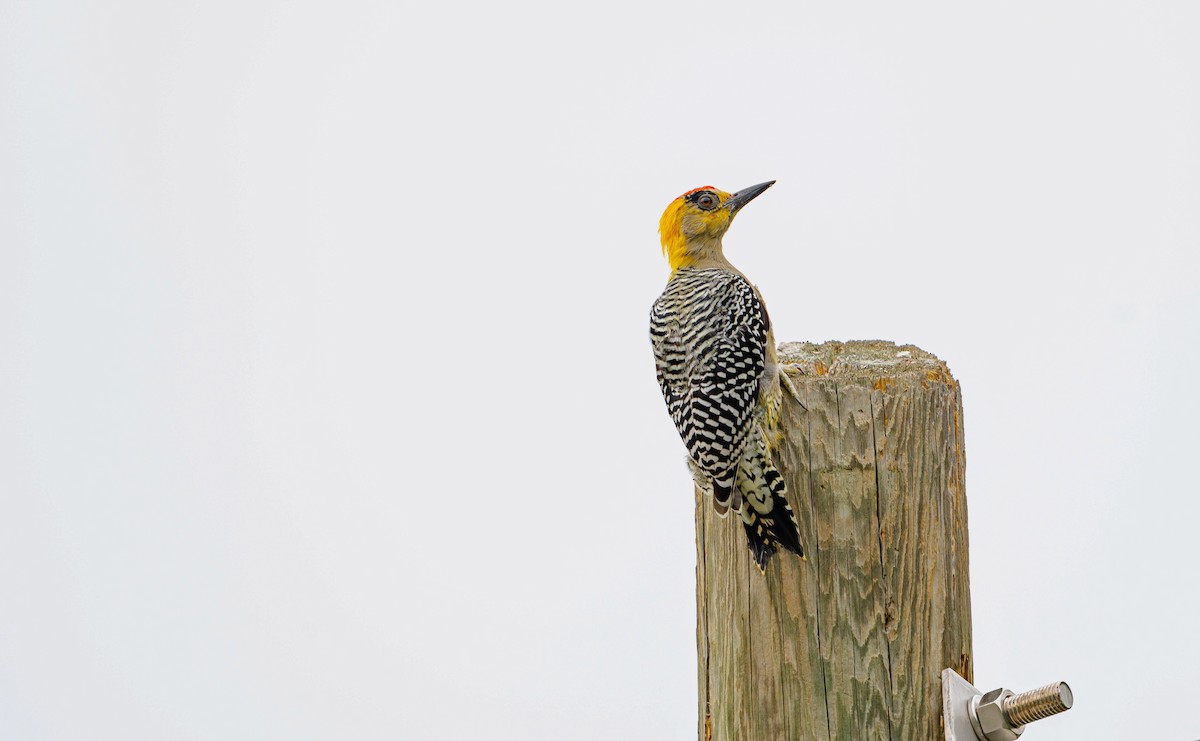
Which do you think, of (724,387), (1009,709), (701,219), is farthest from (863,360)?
(701,219)

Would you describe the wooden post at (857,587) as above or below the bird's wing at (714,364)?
below

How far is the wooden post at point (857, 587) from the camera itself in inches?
118

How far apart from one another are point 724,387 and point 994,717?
137cm

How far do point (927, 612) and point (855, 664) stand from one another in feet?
0.75

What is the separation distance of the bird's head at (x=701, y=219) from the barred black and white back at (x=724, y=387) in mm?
172

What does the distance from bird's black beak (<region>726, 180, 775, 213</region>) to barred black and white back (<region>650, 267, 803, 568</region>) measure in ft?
1.26

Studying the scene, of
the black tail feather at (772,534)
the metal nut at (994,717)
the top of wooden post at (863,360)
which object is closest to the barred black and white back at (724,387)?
the black tail feather at (772,534)

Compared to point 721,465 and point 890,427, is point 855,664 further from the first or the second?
point 721,465

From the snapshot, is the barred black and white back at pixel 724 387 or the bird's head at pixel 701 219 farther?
the bird's head at pixel 701 219

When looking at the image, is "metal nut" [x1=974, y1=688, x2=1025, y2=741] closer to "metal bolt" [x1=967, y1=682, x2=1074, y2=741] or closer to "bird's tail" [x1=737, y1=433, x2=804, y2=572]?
"metal bolt" [x1=967, y1=682, x2=1074, y2=741]

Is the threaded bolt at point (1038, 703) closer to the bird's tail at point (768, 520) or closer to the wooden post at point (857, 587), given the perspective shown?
the wooden post at point (857, 587)

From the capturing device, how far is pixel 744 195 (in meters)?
5.16

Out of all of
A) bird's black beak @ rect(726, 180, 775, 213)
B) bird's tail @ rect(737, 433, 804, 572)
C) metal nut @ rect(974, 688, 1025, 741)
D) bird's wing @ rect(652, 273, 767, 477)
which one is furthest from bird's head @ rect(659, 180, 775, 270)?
metal nut @ rect(974, 688, 1025, 741)

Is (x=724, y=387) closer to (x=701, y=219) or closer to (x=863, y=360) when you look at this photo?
(x=863, y=360)
